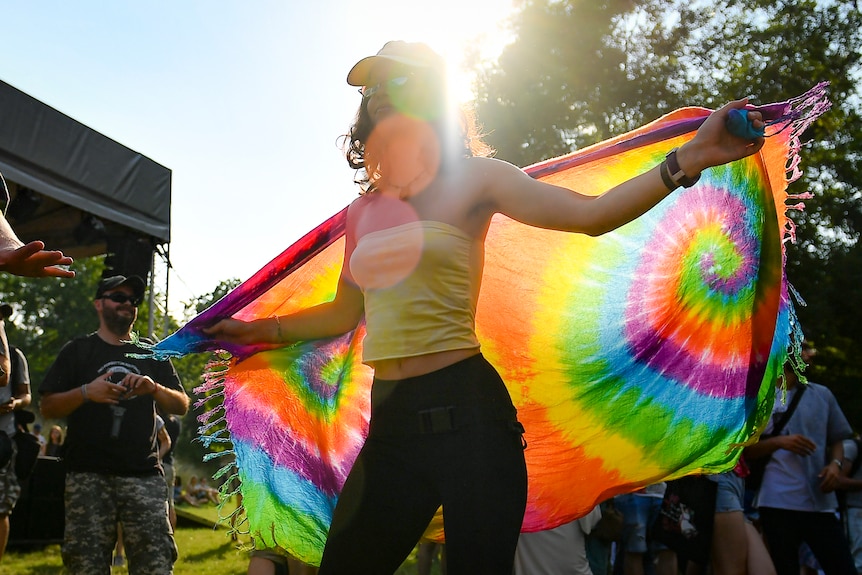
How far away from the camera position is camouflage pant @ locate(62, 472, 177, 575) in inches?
187

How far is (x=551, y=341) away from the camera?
335 cm

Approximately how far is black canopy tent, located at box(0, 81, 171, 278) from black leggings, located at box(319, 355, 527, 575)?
5763 mm

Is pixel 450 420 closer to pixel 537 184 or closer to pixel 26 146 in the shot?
pixel 537 184

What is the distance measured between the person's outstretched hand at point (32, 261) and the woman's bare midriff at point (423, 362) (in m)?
0.84

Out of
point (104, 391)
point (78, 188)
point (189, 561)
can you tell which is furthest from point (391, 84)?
point (189, 561)

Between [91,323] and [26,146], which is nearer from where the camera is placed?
[26,146]

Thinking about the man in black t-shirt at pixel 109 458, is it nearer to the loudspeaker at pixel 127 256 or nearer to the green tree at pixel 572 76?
the loudspeaker at pixel 127 256

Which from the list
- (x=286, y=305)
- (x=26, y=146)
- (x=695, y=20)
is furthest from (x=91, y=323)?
(x=286, y=305)

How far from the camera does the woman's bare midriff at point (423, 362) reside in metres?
2.29

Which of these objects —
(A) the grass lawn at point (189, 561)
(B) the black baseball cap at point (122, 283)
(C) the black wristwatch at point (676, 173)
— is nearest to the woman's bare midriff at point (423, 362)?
(C) the black wristwatch at point (676, 173)

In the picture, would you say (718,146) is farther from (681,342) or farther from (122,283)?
(122,283)

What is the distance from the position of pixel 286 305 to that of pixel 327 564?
1320mm

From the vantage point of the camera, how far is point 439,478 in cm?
221

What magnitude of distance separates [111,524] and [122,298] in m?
1.31
